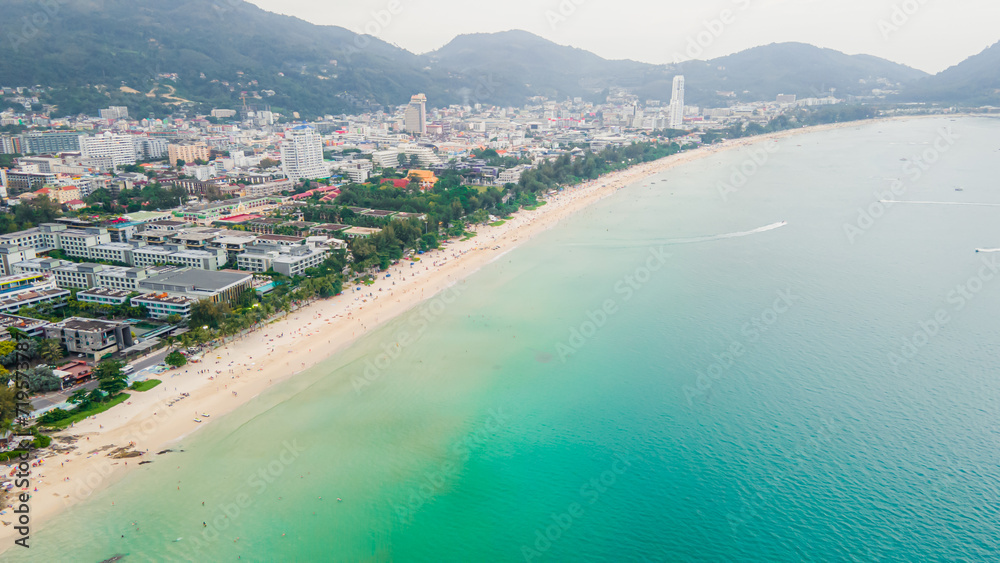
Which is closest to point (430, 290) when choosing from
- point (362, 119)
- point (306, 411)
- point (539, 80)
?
point (306, 411)

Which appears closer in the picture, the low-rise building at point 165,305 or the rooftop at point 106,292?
the low-rise building at point 165,305

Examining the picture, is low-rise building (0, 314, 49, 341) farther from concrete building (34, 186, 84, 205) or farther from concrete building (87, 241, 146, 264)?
concrete building (34, 186, 84, 205)

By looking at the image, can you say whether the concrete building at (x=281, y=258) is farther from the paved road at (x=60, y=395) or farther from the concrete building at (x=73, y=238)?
the paved road at (x=60, y=395)

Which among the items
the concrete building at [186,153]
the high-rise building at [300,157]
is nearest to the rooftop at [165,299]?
the high-rise building at [300,157]

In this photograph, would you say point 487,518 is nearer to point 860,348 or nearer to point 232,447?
point 232,447

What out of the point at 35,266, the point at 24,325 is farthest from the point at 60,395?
the point at 35,266

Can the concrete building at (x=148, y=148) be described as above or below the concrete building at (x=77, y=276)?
above
